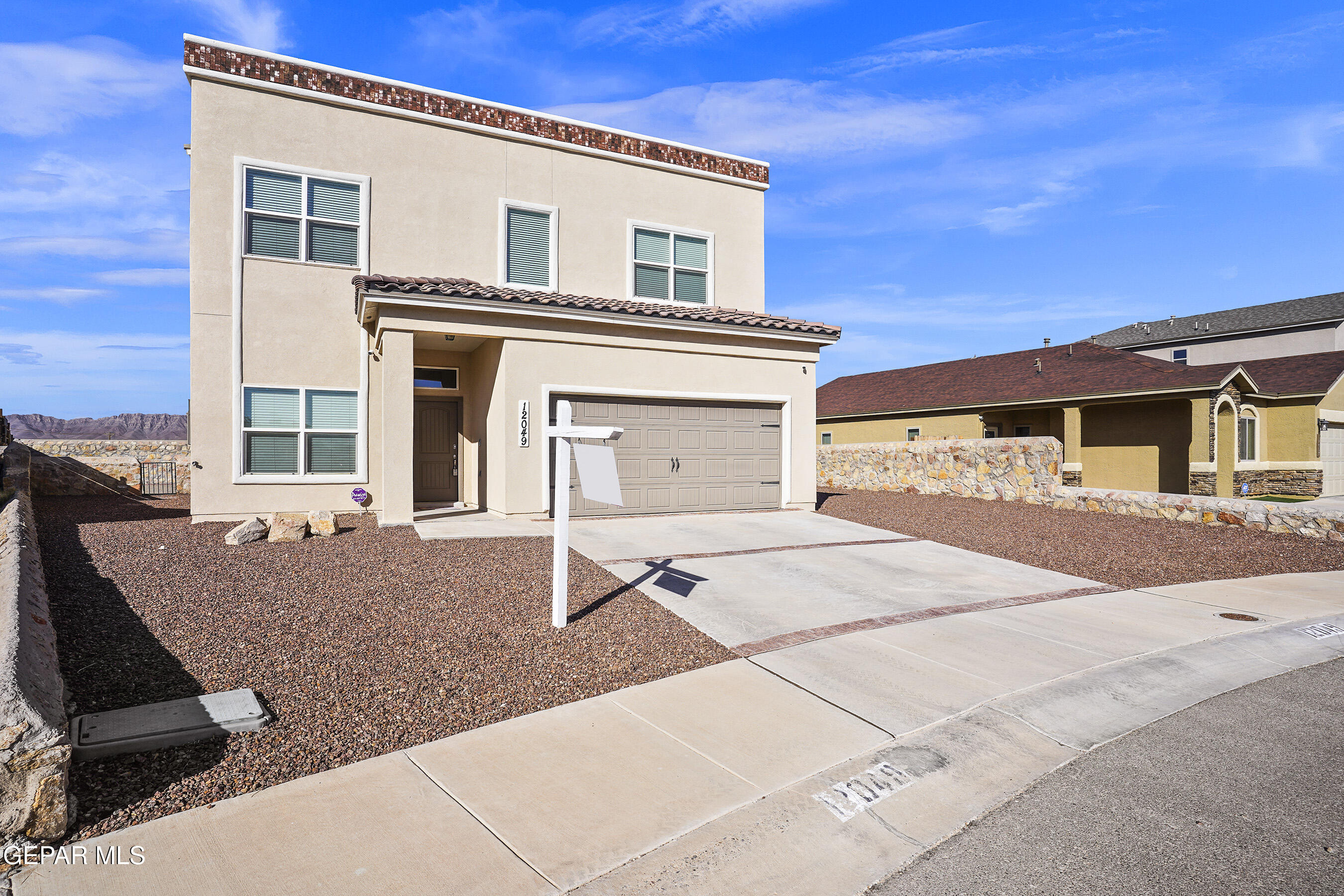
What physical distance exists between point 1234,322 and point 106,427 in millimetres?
96503

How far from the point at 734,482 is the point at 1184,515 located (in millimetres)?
8409

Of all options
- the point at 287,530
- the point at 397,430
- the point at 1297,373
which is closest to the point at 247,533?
the point at 287,530

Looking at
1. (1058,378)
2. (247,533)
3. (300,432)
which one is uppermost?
(1058,378)

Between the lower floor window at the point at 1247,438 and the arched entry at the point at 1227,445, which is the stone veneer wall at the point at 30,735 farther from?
the lower floor window at the point at 1247,438

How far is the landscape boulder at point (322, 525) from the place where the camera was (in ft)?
32.9

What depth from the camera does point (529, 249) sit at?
1409 centimetres

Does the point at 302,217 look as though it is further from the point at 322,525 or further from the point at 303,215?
the point at 322,525

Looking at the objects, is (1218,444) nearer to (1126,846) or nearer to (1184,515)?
(1184,515)

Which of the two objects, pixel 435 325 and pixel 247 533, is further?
pixel 435 325

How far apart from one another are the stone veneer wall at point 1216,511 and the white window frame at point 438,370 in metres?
13.0

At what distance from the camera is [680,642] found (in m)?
6.12

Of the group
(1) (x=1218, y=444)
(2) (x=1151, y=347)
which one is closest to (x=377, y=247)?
(1) (x=1218, y=444)

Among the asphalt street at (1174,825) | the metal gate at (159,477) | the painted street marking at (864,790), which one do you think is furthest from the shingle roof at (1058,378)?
the metal gate at (159,477)

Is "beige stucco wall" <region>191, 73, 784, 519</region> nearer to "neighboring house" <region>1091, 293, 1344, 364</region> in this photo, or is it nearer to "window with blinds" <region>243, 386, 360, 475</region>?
"window with blinds" <region>243, 386, 360, 475</region>
